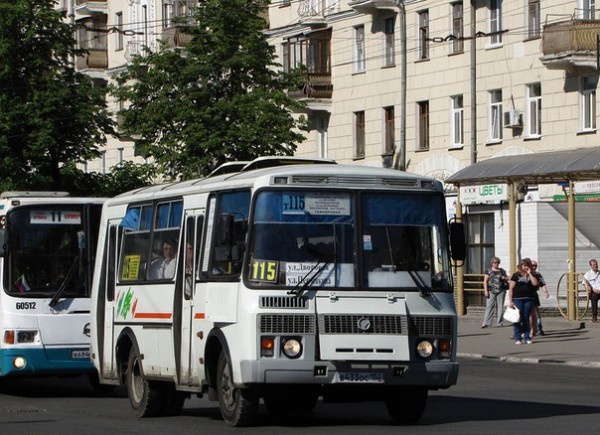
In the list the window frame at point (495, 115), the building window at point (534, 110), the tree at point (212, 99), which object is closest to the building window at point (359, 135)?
the window frame at point (495, 115)

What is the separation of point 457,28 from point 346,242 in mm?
34273

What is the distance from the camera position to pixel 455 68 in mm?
49312

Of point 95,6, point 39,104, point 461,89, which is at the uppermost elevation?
point 95,6

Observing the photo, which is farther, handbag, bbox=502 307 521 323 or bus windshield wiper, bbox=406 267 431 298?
handbag, bbox=502 307 521 323

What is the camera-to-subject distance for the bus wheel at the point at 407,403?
634 inches

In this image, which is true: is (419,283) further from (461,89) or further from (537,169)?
(461,89)

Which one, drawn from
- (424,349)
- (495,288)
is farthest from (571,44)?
(424,349)

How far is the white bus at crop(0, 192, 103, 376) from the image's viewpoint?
21188mm

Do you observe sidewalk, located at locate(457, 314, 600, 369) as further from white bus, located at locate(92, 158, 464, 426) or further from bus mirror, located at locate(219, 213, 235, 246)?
bus mirror, located at locate(219, 213, 235, 246)

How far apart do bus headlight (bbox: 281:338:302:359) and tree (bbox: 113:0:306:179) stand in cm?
2736

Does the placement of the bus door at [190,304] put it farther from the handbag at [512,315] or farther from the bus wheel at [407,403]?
the handbag at [512,315]

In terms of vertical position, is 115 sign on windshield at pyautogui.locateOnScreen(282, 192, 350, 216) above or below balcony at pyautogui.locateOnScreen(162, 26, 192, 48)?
below

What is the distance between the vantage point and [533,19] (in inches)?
1801

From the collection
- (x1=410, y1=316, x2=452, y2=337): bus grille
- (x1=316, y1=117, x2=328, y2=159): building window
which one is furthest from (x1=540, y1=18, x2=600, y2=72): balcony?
(x1=410, y1=316, x2=452, y2=337): bus grille
